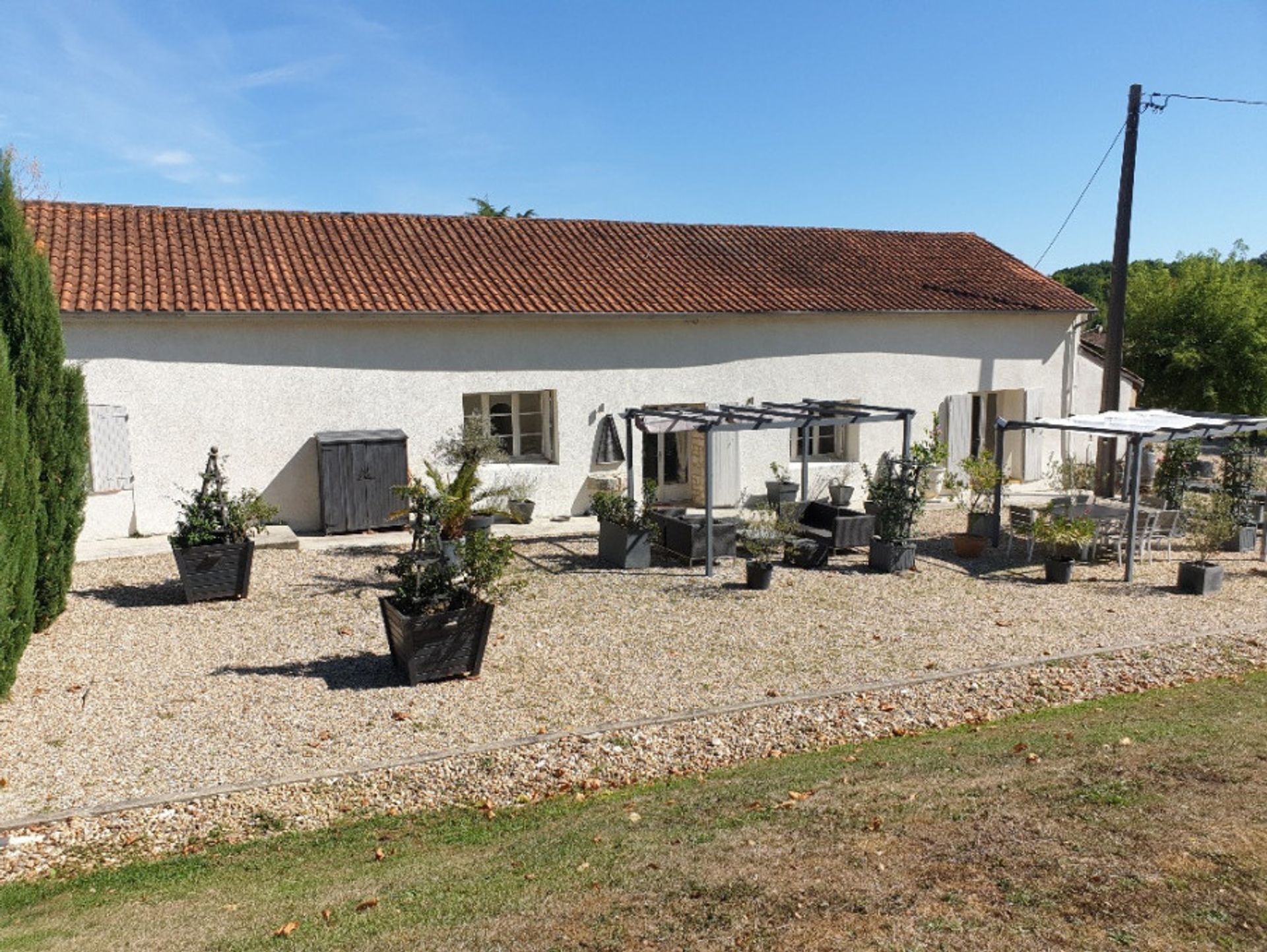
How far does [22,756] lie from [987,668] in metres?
7.18

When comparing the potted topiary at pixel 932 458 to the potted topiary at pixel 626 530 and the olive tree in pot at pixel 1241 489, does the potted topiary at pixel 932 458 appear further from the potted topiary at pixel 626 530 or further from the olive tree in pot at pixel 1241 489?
the olive tree in pot at pixel 1241 489

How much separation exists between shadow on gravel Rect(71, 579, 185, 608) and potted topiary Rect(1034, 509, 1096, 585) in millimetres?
9975

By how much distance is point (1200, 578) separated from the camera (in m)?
10.7

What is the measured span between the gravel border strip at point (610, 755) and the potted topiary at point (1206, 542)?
7.40 feet

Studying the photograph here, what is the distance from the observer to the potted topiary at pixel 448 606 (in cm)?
743

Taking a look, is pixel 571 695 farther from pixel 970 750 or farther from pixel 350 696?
pixel 970 750

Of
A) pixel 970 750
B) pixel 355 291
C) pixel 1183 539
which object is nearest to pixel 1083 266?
pixel 1183 539

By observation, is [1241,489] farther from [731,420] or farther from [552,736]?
[552,736]

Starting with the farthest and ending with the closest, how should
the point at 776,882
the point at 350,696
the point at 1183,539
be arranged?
the point at 1183,539, the point at 350,696, the point at 776,882

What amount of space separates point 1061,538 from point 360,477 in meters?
9.36

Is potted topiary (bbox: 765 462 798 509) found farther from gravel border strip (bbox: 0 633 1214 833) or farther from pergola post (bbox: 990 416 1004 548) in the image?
gravel border strip (bbox: 0 633 1214 833)

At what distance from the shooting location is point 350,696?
7.20 metres

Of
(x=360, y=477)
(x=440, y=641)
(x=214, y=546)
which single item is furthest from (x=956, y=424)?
(x=214, y=546)

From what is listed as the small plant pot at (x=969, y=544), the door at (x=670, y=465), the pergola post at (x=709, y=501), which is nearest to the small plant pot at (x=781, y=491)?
the door at (x=670, y=465)
